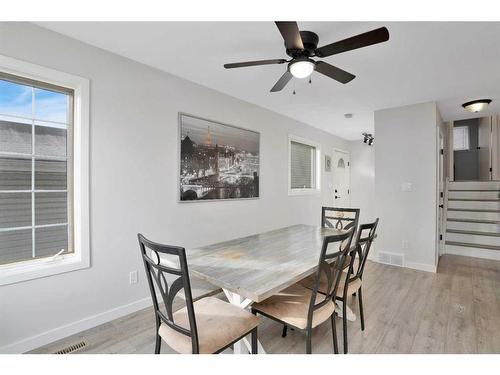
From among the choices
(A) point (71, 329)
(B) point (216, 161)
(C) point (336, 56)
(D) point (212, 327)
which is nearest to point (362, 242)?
(D) point (212, 327)

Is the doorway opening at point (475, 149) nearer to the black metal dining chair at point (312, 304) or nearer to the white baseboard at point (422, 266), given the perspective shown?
the white baseboard at point (422, 266)

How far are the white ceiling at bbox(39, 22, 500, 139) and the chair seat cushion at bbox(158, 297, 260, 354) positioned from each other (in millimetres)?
1905

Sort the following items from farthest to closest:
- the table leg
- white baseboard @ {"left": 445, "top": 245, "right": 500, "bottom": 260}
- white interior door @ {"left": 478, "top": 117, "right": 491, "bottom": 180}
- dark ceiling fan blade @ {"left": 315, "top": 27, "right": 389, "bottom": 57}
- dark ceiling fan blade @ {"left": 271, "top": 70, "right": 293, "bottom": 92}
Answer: white interior door @ {"left": 478, "top": 117, "right": 491, "bottom": 180} → white baseboard @ {"left": 445, "top": 245, "right": 500, "bottom": 260} → dark ceiling fan blade @ {"left": 271, "top": 70, "right": 293, "bottom": 92} → the table leg → dark ceiling fan blade @ {"left": 315, "top": 27, "right": 389, "bottom": 57}

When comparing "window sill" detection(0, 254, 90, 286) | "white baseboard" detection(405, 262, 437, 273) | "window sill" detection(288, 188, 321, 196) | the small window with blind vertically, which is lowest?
"white baseboard" detection(405, 262, 437, 273)

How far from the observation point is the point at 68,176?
199cm

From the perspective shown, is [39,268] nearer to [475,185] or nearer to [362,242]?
[362,242]

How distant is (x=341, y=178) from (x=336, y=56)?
4.20 m

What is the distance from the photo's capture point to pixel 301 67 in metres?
1.77

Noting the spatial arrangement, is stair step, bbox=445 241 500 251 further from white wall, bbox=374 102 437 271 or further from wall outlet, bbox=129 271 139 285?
wall outlet, bbox=129 271 139 285

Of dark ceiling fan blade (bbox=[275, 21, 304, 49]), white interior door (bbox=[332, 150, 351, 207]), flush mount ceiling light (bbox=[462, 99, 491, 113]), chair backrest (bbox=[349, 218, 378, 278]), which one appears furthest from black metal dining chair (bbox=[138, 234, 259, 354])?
white interior door (bbox=[332, 150, 351, 207])

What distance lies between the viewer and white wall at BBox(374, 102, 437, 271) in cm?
339

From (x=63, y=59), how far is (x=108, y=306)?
2016 millimetres

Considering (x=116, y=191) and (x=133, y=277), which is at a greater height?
(x=116, y=191)

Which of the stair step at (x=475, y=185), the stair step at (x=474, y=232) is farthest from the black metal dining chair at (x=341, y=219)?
the stair step at (x=475, y=185)
